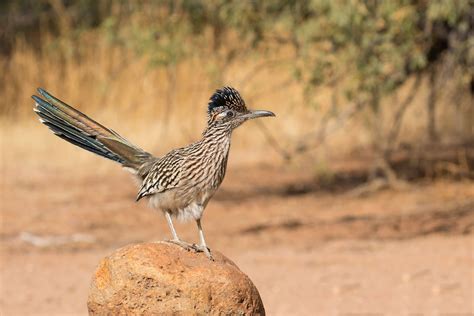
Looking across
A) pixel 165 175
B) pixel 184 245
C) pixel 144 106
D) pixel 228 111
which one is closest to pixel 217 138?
pixel 228 111

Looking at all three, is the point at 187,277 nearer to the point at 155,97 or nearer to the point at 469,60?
the point at 469,60

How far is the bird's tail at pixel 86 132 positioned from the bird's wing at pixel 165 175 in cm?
56

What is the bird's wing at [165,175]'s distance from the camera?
634 centimetres

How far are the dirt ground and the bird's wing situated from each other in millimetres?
2880

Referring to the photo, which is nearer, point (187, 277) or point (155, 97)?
point (187, 277)

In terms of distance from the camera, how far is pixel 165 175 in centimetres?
642

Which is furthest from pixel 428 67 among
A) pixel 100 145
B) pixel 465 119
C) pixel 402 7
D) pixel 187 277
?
pixel 187 277

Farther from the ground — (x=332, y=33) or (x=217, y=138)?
(x=332, y=33)

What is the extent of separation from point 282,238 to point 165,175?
6.10 metres

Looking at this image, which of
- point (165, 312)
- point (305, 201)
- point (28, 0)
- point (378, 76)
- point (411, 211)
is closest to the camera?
point (165, 312)

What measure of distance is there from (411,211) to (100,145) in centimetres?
703

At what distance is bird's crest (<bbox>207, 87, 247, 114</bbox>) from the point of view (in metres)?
6.46

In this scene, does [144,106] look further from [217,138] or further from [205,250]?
[205,250]

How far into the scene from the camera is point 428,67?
14.3m
